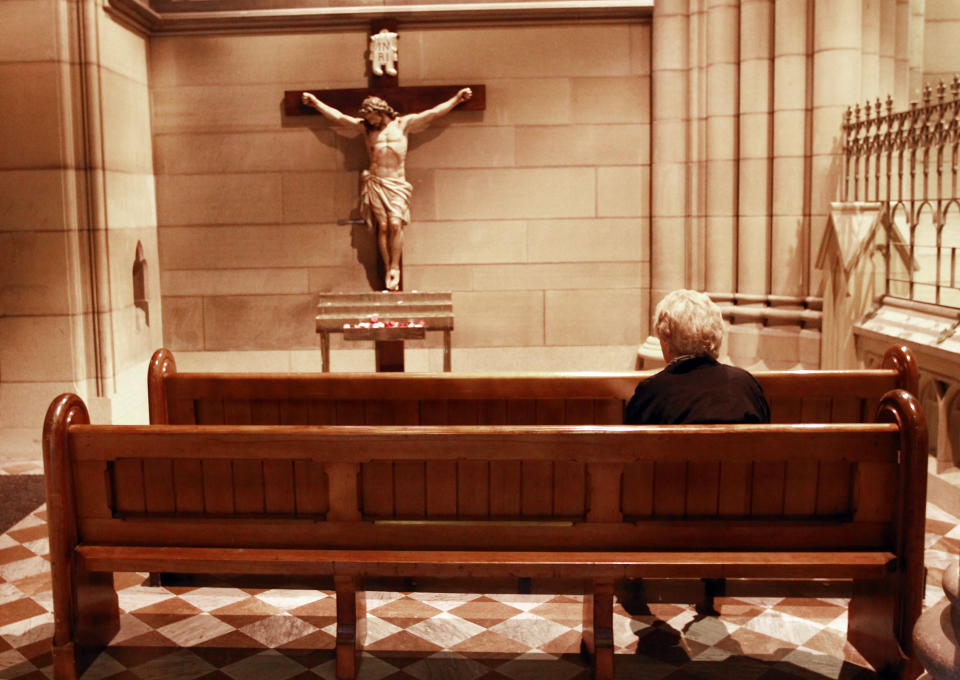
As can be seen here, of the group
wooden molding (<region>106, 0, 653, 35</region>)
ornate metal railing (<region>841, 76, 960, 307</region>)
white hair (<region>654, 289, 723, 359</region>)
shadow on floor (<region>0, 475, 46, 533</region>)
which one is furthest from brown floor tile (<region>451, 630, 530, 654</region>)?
wooden molding (<region>106, 0, 653, 35</region>)

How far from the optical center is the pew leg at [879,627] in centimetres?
308

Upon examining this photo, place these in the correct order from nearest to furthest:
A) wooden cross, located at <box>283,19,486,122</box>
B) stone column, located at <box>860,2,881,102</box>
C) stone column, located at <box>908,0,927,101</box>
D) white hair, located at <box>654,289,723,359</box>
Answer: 1. white hair, located at <box>654,289,723,359</box>
2. stone column, located at <box>860,2,881,102</box>
3. wooden cross, located at <box>283,19,486,122</box>
4. stone column, located at <box>908,0,927,101</box>

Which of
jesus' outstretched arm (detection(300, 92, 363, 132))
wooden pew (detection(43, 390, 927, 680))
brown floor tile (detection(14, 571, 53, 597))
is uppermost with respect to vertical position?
jesus' outstretched arm (detection(300, 92, 363, 132))

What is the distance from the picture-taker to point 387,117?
7539 mm

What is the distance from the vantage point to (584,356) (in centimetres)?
822

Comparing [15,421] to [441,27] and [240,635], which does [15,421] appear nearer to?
[240,635]

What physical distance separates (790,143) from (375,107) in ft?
9.71

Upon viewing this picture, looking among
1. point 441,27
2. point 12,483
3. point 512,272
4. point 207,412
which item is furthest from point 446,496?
point 441,27

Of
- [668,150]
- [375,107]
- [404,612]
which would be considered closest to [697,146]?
[668,150]

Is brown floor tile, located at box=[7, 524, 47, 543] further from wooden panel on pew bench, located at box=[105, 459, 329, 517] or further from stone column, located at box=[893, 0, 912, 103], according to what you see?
stone column, located at box=[893, 0, 912, 103]

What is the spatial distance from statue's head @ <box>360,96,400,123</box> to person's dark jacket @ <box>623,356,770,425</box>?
458cm

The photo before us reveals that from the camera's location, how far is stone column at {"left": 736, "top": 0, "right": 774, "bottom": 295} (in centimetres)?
730

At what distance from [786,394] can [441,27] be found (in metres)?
4.80

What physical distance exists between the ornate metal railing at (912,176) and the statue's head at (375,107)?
322 centimetres
